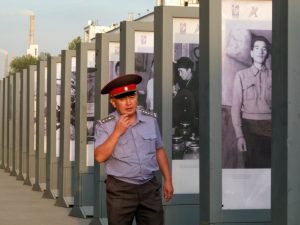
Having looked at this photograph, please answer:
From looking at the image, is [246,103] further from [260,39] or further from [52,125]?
[52,125]

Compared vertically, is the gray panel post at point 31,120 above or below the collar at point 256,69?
below

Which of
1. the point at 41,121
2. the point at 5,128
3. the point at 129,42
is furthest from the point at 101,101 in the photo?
the point at 5,128

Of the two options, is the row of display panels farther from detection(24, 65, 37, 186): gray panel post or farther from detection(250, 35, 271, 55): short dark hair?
detection(24, 65, 37, 186): gray panel post

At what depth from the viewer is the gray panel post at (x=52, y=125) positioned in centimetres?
1650

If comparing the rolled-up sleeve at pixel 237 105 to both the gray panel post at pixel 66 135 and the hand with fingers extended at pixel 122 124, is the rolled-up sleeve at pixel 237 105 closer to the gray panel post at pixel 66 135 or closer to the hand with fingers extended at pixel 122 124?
the hand with fingers extended at pixel 122 124

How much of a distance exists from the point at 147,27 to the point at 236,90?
2.88m

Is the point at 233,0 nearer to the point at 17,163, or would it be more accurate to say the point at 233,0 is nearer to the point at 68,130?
the point at 68,130

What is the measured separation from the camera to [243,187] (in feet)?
24.0

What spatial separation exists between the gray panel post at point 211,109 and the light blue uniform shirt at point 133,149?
1195 millimetres

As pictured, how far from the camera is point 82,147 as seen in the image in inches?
503

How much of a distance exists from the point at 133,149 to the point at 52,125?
10803 mm

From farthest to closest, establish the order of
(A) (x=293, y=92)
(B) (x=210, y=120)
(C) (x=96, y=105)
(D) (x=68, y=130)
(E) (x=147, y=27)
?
(D) (x=68, y=130)
(C) (x=96, y=105)
(E) (x=147, y=27)
(B) (x=210, y=120)
(A) (x=293, y=92)

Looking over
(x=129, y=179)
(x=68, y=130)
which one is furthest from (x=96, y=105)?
(x=129, y=179)

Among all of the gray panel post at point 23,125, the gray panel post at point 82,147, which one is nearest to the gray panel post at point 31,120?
the gray panel post at point 23,125
